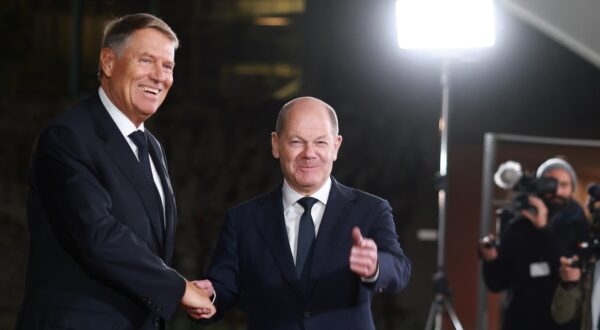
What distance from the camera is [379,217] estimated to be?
2.34 meters

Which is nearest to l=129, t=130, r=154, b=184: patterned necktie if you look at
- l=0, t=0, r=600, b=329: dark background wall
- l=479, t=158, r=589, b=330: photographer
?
l=479, t=158, r=589, b=330: photographer

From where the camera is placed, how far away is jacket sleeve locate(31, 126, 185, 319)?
7.33 ft

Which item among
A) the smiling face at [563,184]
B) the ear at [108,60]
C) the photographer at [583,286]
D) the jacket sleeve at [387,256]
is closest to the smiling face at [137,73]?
the ear at [108,60]

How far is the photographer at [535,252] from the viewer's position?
448cm

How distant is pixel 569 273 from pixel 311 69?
2.92m

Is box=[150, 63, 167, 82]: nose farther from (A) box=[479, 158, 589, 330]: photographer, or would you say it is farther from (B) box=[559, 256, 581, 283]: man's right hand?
(A) box=[479, 158, 589, 330]: photographer

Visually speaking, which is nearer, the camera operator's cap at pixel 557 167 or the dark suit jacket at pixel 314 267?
the dark suit jacket at pixel 314 267

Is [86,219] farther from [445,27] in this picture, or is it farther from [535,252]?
[535,252]

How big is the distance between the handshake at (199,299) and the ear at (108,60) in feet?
2.04

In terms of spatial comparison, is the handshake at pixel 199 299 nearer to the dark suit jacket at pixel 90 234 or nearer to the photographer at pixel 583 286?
the dark suit jacket at pixel 90 234

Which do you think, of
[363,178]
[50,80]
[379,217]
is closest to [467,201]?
[363,178]

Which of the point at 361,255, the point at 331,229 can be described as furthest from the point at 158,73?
the point at 361,255

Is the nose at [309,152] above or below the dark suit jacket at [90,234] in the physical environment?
above

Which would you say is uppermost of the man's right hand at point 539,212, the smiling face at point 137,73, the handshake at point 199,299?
the smiling face at point 137,73
